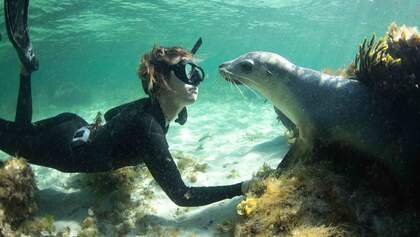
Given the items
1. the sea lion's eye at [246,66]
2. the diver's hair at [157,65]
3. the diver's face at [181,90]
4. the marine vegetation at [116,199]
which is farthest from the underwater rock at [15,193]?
the sea lion's eye at [246,66]

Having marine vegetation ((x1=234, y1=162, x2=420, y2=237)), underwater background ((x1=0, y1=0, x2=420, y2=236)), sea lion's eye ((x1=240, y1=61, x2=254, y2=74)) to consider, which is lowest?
underwater background ((x1=0, y1=0, x2=420, y2=236))

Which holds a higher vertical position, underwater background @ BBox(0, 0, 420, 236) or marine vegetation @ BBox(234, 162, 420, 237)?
marine vegetation @ BBox(234, 162, 420, 237)

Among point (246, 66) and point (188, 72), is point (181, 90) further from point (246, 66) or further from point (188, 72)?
point (246, 66)

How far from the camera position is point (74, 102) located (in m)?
29.0

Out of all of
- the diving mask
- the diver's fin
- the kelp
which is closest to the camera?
the kelp

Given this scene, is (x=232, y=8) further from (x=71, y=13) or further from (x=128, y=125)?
(x=128, y=125)

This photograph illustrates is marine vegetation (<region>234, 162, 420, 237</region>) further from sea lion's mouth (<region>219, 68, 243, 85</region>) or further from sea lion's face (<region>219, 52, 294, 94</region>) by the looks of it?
sea lion's mouth (<region>219, 68, 243, 85</region>)

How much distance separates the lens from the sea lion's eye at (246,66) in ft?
14.6

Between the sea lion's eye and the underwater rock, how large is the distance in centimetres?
342

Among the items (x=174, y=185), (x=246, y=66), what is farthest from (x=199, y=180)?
(x=246, y=66)

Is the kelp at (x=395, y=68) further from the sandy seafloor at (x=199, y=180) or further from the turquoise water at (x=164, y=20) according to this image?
the turquoise water at (x=164, y=20)

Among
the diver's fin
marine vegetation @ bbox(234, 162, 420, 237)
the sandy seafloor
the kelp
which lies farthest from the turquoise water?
marine vegetation @ bbox(234, 162, 420, 237)

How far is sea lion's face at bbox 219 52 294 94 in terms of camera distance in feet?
14.5

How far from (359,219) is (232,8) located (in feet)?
97.3
